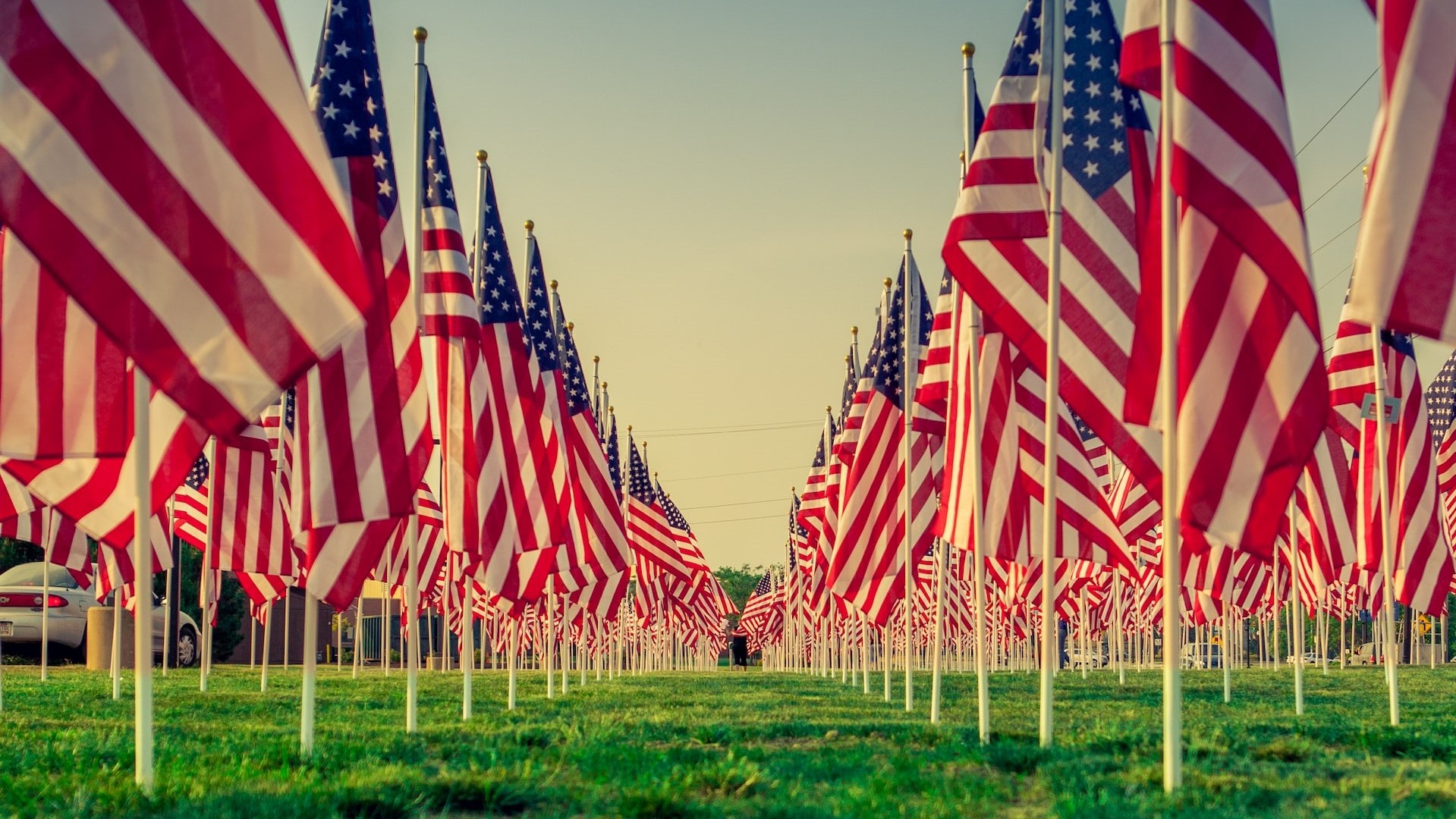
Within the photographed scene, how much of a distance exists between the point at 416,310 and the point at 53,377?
11.5ft

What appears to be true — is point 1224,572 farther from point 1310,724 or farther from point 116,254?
point 116,254

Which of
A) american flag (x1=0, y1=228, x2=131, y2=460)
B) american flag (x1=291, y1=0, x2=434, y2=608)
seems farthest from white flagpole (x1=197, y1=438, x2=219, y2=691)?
american flag (x1=0, y1=228, x2=131, y2=460)

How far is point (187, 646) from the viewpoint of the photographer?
41.8m

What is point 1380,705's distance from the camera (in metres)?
21.0

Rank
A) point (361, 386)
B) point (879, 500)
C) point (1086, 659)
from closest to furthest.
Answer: point (361, 386) < point (879, 500) < point (1086, 659)

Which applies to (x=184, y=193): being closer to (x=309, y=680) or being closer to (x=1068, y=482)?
(x=309, y=680)

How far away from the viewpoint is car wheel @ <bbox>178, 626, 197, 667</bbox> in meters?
41.2

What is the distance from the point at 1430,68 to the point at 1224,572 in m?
17.0

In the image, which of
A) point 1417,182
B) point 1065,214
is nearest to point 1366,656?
point 1065,214

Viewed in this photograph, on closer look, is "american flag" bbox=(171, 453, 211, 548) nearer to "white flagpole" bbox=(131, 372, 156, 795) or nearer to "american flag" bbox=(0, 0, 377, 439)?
"white flagpole" bbox=(131, 372, 156, 795)

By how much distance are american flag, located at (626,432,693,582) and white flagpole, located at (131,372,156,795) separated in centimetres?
3276

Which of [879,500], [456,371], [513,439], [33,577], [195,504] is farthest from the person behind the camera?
[33,577]

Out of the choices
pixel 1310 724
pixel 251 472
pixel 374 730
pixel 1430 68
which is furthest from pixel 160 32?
pixel 251 472

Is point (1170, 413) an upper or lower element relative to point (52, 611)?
upper
